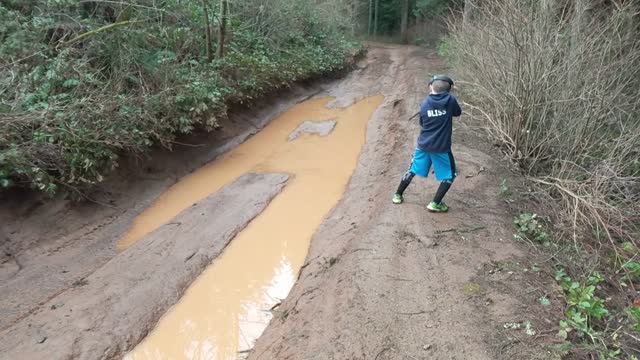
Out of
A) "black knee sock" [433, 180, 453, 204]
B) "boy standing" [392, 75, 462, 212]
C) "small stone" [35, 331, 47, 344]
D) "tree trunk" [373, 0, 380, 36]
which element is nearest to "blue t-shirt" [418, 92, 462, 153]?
"boy standing" [392, 75, 462, 212]

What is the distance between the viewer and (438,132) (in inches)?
222

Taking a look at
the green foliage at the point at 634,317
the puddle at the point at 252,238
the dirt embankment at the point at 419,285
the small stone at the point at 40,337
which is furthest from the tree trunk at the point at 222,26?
the green foliage at the point at 634,317

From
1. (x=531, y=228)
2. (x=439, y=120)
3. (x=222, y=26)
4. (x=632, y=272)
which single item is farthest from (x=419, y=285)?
(x=222, y=26)

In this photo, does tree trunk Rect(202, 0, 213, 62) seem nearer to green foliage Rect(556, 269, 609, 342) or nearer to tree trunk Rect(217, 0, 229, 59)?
tree trunk Rect(217, 0, 229, 59)

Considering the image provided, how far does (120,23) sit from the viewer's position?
8.36 metres

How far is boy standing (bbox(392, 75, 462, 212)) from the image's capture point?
18.3 ft

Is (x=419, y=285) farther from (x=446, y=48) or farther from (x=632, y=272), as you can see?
(x=446, y=48)

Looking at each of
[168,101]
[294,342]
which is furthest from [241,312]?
[168,101]

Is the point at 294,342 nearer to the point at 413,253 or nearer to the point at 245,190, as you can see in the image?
the point at 413,253

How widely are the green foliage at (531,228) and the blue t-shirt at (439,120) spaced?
1261 mm

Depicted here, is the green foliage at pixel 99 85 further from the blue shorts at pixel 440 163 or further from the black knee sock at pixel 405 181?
the blue shorts at pixel 440 163

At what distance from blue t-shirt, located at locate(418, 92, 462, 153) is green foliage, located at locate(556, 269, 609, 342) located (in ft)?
6.54

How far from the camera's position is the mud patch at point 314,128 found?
11.7 meters

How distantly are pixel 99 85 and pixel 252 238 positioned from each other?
12.7ft
